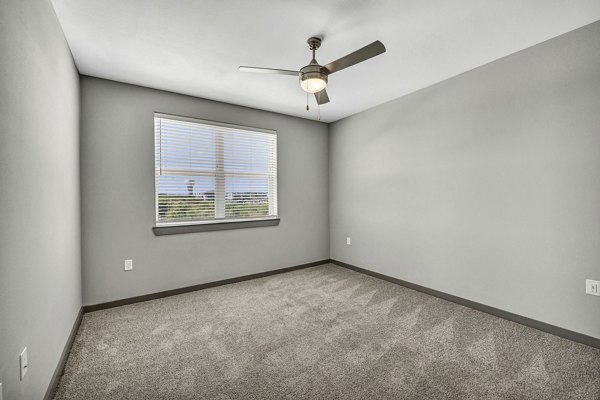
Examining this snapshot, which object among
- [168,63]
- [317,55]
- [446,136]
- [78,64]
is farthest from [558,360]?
[78,64]

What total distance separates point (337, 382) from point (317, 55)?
2.61 meters

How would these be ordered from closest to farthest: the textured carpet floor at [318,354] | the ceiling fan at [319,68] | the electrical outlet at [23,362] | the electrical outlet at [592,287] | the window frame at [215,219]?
the electrical outlet at [23,362]
the textured carpet floor at [318,354]
the ceiling fan at [319,68]
the electrical outlet at [592,287]
the window frame at [215,219]

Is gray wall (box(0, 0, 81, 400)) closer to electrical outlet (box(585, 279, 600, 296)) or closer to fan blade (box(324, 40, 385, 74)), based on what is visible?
fan blade (box(324, 40, 385, 74))

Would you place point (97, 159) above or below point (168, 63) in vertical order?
below

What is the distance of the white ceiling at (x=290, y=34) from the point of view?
1.88m

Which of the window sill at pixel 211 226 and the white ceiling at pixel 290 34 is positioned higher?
the white ceiling at pixel 290 34

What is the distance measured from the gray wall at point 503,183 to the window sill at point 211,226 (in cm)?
165

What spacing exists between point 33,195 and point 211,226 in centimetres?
218

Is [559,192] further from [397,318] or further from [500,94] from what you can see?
[397,318]

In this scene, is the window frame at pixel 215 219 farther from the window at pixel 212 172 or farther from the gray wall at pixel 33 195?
the gray wall at pixel 33 195

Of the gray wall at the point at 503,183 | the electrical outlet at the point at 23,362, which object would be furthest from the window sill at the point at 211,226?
the electrical outlet at the point at 23,362

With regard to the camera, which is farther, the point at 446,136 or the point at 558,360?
the point at 446,136

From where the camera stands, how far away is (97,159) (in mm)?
2896

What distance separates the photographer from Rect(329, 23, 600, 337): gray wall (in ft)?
7.23
